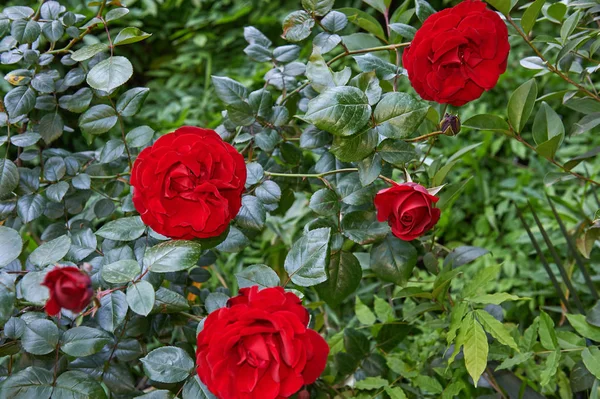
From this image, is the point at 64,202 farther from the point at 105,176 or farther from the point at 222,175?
the point at 222,175

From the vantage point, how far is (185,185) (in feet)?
2.34

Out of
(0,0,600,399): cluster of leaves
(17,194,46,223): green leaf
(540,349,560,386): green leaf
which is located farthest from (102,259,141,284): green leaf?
(540,349,560,386): green leaf

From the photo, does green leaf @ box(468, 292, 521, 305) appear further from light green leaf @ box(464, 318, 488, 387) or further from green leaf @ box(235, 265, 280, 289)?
green leaf @ box(235, 265, 280, 289)

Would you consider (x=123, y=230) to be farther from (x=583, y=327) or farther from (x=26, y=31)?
(x=583, y=327)

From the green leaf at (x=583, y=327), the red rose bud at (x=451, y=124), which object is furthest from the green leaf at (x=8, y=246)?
the green leaf at (x=583, y=327)

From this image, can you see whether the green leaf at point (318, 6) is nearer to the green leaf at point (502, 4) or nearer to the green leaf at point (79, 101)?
the green leaf at point (502, 4)

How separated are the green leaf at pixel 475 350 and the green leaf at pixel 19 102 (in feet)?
2.33

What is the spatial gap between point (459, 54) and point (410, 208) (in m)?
0.21

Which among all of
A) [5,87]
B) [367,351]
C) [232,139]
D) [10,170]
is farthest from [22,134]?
[5,87]

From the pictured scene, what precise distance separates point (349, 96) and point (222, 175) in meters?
0.19

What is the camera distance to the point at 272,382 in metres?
0.63

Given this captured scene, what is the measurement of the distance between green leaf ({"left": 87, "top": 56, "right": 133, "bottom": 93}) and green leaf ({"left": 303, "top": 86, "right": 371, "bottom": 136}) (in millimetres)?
256

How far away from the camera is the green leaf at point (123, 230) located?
0.82m

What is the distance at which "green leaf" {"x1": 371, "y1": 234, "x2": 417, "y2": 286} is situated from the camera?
904 millimetres
